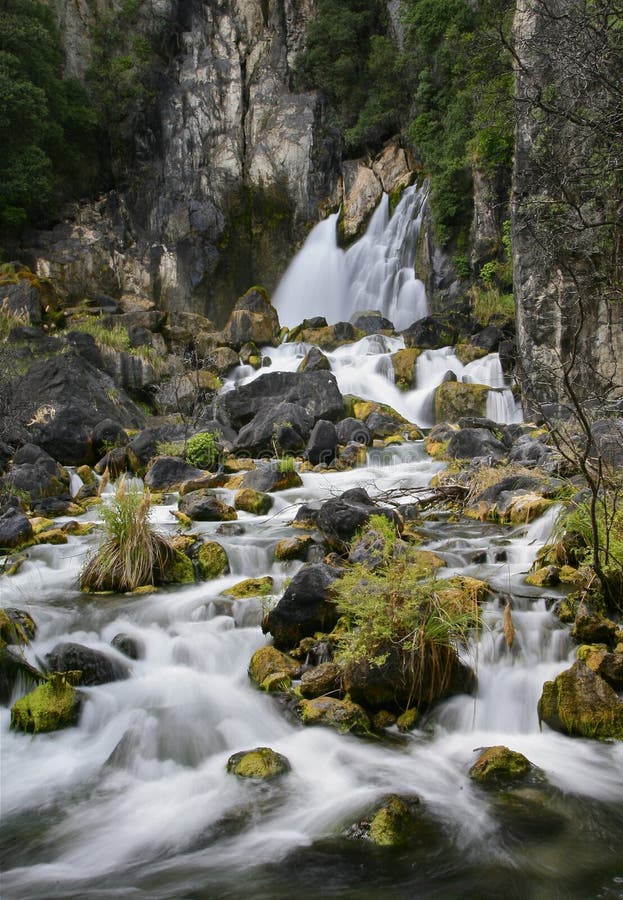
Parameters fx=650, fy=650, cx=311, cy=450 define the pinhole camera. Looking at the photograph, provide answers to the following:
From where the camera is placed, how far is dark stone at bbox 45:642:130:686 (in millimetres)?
4734

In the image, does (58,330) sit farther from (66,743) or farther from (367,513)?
(66,743)

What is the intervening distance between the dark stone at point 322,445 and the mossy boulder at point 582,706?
904cm

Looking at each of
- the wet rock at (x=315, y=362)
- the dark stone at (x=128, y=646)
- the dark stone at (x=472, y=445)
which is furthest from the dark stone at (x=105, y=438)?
the dark stone at (x=128, y=646)

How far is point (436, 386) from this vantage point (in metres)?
17.3

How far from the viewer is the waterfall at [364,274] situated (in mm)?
24469

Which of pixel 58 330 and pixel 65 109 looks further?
pixel 65 109

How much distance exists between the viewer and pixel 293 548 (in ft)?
22.7

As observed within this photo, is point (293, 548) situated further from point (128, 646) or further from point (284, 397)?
point (284, 397)

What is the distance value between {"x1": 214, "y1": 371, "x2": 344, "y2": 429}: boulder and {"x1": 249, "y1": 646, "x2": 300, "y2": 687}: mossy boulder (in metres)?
10.6

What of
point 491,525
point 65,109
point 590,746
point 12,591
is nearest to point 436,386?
point 491,525

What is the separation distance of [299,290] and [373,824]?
26.1m

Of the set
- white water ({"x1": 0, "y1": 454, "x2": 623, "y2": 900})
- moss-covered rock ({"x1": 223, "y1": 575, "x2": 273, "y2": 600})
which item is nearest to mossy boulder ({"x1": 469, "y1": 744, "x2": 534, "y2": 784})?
white water ({"x1": 0, "y1": 454, "x2": 623, "y2": 900})

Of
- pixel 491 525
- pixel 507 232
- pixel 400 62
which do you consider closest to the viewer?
pixel 491 525

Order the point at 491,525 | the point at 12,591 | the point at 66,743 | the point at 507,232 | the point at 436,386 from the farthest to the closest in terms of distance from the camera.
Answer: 1. the point at 507,232
2. the point at 436,386
3. the point at 491,525
4. the point at 12,591
5. the point at 66,743
